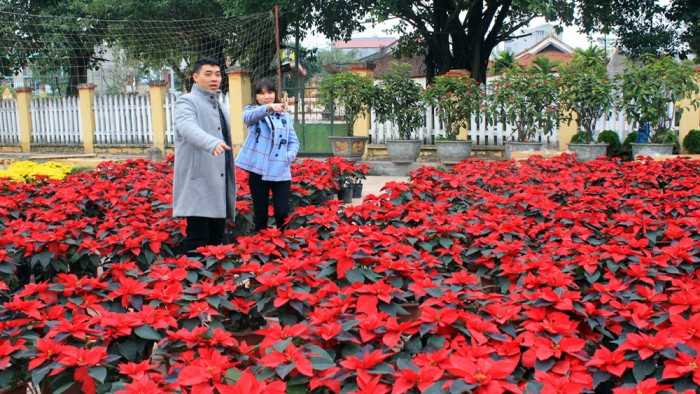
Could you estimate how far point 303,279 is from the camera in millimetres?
2928

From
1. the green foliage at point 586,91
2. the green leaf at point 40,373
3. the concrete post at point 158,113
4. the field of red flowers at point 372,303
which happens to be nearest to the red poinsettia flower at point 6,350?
the field of red flowers at point 372,303

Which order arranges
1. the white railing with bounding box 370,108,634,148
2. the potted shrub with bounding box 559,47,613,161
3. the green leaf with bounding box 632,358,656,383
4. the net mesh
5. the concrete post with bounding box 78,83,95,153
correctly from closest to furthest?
the green leaf with bounding box 632,358,656,383
the potted shrub with bounding box 559,47,613,161
the white railing with bounding box 370,108,634,148
the concrete post with bounding box 78,83,95,153
the net mesh

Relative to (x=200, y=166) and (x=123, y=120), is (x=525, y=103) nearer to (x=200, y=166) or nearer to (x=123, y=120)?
(x=200, y=166)

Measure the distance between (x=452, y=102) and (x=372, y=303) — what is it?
9.67 m

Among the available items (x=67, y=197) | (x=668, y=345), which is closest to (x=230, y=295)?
(x=668, y=345)

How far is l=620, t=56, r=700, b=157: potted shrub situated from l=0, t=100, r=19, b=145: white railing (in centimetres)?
1401

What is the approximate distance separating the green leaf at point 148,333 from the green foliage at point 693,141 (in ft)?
36.0

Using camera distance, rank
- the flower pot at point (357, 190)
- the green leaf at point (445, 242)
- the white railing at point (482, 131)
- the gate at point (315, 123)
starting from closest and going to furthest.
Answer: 1. the green leaf at point (445, 242)
2. the flower pot at point (357, 190)
3. the white railing at point (482, 131)
4. the gate at point (315, 123)

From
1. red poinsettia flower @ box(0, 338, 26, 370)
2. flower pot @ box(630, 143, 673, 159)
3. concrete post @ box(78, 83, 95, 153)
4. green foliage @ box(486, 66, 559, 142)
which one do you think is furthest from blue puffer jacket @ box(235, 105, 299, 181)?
concrete post @ box(78, 83, 95, 153)

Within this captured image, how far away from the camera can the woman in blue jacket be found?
472cm

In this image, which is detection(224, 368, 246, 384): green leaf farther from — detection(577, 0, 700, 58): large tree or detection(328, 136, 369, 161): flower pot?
detection(577, 0, 700, 58): large tree

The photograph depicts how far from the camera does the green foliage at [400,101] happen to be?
12148 mm

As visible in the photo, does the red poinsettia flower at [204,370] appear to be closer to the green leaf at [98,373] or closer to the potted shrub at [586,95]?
the green leaf at [98,373]

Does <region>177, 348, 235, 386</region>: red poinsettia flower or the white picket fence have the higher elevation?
the white picket fence
